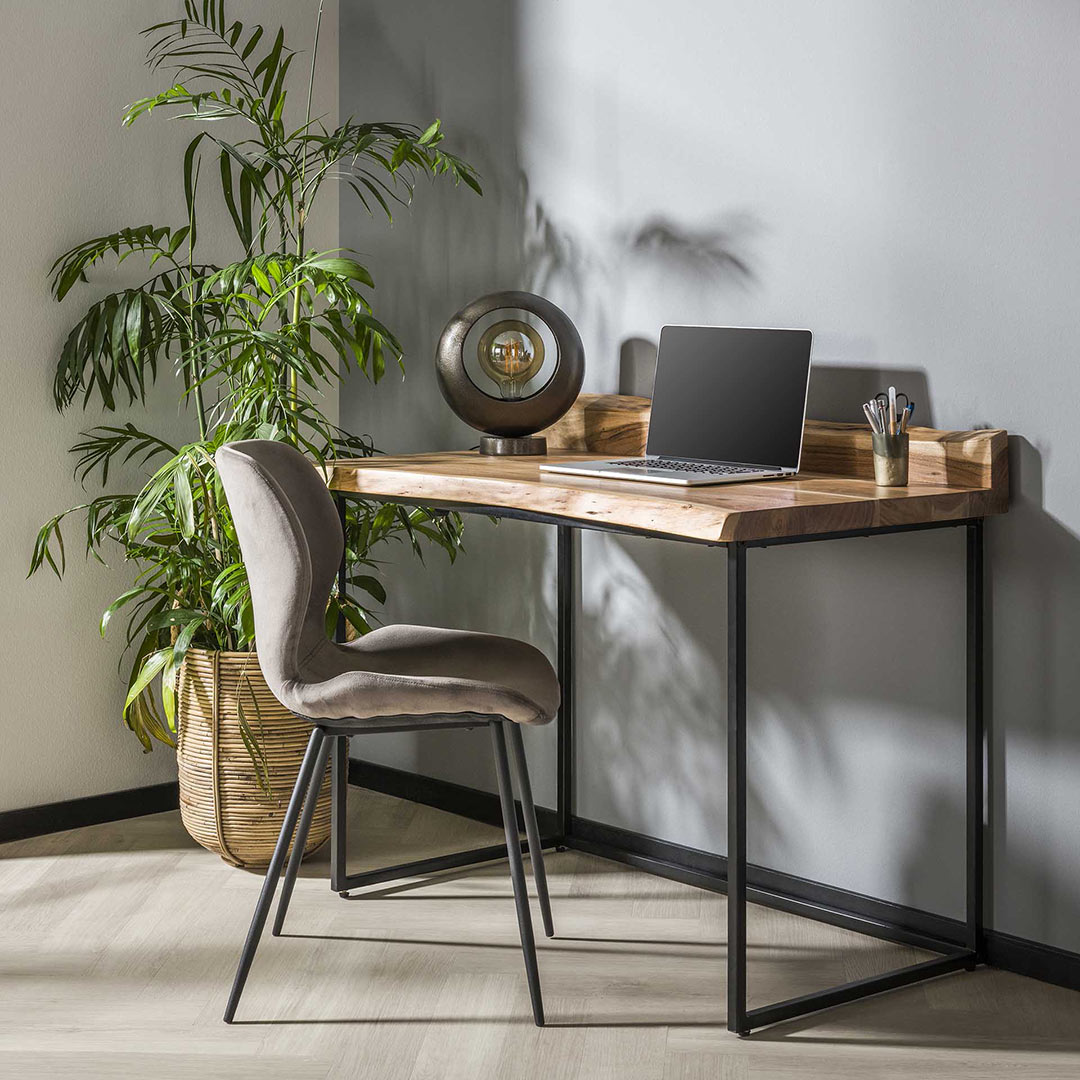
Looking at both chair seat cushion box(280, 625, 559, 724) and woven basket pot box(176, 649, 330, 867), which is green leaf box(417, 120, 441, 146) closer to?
chair seat cushion box(280, 625, 559, 724)

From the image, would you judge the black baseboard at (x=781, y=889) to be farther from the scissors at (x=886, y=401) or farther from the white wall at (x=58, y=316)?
the scissors at (x=886, y=401)

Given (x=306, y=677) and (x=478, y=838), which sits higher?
(x=306, y=677)

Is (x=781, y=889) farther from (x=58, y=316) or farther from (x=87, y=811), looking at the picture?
(x=58, y=316)

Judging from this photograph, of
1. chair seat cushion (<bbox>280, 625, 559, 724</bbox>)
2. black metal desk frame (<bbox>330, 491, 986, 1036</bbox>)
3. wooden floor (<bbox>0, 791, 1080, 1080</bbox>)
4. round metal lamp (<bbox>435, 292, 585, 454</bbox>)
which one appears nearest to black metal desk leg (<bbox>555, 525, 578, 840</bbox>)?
black metal desk frame (<bbox>330, 491, 986, 1036</bbox>)

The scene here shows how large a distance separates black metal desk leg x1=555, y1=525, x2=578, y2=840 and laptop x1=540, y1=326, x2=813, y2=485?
416 mm

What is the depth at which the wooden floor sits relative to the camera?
218 centimetres

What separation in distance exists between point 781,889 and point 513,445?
1.00 metres

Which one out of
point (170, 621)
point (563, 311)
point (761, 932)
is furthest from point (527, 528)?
point (761, 932)

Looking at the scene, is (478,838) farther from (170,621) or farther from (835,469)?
(835,469)

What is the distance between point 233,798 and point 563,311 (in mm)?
1205

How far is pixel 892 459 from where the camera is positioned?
7.86 ft

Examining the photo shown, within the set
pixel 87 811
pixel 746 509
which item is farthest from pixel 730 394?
pixel 87 811

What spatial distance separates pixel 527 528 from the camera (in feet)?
10.7

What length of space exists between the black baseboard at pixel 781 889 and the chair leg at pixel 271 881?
0.89m
